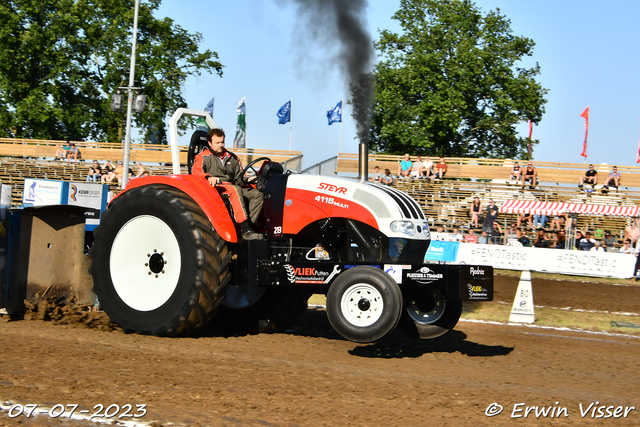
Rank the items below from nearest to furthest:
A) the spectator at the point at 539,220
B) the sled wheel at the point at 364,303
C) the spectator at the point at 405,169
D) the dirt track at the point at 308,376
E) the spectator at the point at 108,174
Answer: the dirt track at the point at 308,376 → the sled wheel at the point at 364,303 → the spectator at the point at 539,220 → the spectator at the point at 108,174 → the spectator at the point at 405,169

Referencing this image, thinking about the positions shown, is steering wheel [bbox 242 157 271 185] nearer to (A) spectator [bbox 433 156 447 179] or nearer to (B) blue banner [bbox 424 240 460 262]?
(B) blue banner [bbox 424 240 460 262]

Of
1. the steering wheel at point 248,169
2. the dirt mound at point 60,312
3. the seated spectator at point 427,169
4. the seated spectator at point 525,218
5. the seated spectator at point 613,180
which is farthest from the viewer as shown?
the seated spectator at point 427,169

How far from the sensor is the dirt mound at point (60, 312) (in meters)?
6.71

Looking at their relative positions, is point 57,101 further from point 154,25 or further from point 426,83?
point 426,83

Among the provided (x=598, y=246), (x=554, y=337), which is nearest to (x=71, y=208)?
(x=554, y=337)

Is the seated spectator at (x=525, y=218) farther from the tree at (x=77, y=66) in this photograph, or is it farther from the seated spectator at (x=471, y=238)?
the tree at (x=77, y=66)

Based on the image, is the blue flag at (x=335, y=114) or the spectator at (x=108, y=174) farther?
the blue flag at (x=335, y=114)

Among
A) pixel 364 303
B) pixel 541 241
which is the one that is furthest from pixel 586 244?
pixel 364 303

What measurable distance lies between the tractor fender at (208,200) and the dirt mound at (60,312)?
164 cm

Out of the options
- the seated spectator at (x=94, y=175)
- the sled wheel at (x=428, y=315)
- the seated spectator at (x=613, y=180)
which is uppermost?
the seated spectator at (x=613, y=180)

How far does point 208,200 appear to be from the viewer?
600 centimetres

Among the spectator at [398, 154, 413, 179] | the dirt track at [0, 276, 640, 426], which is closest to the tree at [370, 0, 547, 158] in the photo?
the spectator at [398, 154, 413, 179]

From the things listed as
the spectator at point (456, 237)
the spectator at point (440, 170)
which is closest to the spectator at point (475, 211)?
the spectator at point (456, 237)

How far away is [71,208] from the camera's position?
283 inches
